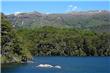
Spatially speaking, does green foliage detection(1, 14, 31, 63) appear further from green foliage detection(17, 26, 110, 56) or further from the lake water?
green foliage detection(17, 26, 110, 56)

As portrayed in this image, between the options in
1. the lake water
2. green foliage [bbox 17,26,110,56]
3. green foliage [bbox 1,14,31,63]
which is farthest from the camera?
green foliage [bbox 17,26,110,56]

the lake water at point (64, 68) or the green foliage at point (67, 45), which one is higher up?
the green foliage at point (67, 45)

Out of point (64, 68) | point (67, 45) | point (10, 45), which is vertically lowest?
point (64, 68)

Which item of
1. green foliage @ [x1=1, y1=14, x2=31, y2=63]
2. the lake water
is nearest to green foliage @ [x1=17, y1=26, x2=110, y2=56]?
the lake water

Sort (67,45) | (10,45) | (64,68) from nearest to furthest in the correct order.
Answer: (64,68), (10,45), (67,45)

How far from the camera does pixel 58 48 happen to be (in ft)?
603

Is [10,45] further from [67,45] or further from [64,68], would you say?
[67,45]

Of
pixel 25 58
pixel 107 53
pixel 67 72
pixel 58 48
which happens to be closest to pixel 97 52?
pixel 107 53

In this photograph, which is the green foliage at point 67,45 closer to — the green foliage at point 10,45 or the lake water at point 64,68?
the lake water at point 64,68

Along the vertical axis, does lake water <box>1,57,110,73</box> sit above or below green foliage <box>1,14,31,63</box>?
below

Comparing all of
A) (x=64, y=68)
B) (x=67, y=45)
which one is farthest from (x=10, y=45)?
(x=67, y=45)

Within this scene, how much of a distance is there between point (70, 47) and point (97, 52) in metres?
14.6

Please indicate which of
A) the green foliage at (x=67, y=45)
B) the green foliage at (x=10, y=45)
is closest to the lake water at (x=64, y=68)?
the green foliage at (x=10, y=45)

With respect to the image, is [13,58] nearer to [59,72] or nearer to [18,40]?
[18,40]
